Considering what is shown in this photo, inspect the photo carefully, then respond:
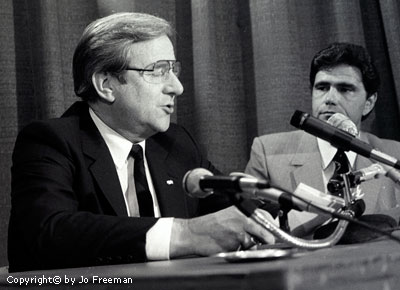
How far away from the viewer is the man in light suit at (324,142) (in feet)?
8.20

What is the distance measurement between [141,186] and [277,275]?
3.58 ft

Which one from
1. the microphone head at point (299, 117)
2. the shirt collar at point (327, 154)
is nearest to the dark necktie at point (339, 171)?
the microphone head at point (299, 117)

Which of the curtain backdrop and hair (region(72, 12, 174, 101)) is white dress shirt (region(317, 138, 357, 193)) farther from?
hair (region(72, 12, 174, 101))

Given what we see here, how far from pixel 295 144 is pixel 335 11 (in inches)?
23.5

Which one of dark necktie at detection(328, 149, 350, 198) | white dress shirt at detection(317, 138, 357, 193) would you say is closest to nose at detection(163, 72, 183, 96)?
dark necktie at detection(328, 149, 350, 198)

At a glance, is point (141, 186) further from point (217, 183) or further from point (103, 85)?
point (217, 183)

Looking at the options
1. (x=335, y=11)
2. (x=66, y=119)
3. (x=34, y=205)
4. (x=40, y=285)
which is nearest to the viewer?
(x=40, y=285)

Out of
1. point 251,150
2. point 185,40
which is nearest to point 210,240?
point 251,150

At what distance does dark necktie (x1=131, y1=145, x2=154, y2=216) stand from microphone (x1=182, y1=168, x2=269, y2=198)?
2.47 ft

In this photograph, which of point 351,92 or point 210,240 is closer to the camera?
point 210,240

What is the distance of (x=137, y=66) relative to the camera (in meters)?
1.97

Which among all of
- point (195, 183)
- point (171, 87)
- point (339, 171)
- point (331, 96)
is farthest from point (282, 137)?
point (195, 183)

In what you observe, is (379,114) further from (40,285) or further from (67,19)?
(40,285)

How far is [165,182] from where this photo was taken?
6.42 feet
